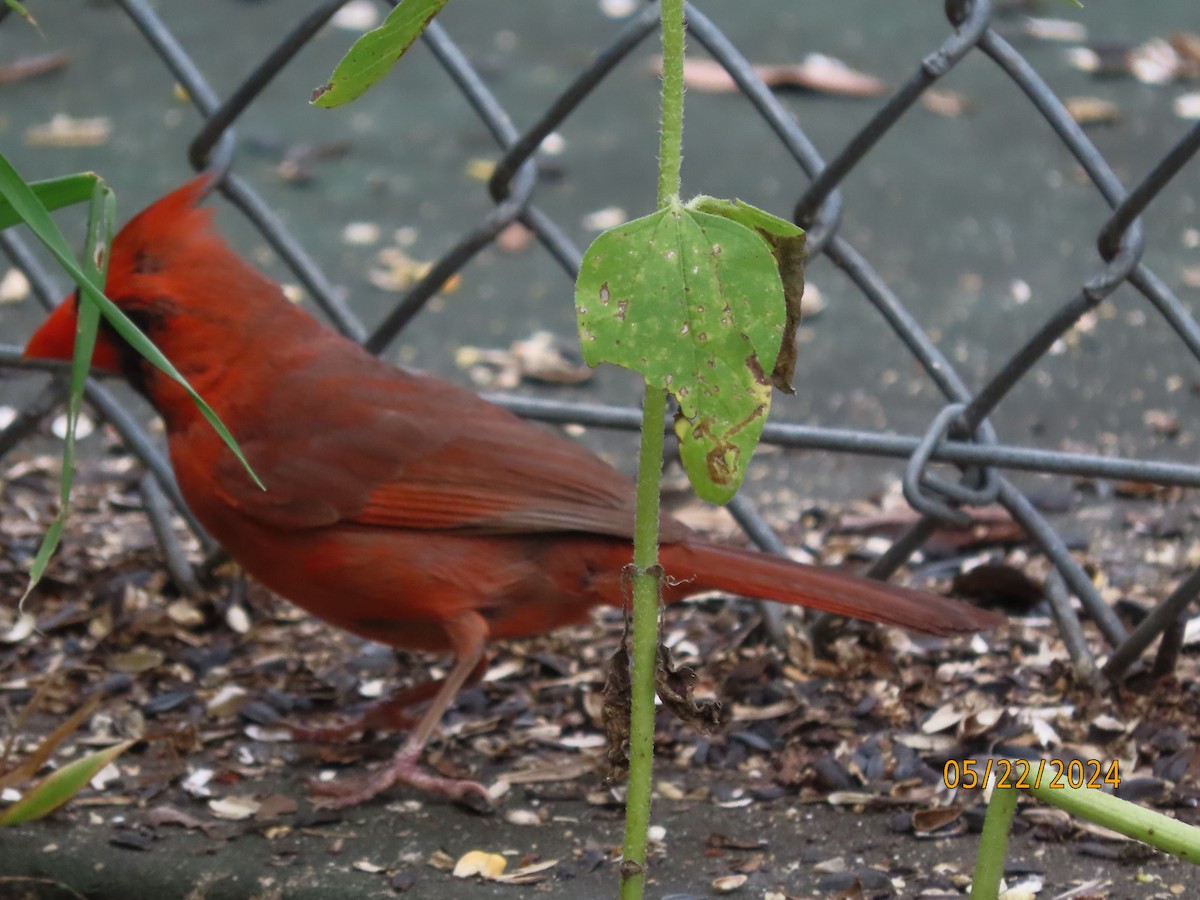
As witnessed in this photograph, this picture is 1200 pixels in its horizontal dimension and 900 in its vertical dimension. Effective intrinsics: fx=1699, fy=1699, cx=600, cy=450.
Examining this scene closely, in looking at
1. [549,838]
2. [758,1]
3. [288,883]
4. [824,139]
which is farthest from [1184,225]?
[288,883]

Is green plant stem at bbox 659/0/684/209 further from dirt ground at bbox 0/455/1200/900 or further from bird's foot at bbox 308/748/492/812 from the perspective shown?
bird's foot at bbox 308/748/492/812

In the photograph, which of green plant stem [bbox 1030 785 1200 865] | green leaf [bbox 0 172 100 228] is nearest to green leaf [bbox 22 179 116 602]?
green leaf [bbox 0 172 100 228]

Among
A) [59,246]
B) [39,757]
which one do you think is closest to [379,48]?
[59,246]

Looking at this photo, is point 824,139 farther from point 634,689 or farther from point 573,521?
point 634,689

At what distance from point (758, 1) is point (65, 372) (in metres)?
3.87

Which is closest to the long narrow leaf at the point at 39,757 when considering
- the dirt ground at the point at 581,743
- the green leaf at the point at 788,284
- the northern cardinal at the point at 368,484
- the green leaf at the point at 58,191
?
the dirt ground at the point at 581,743

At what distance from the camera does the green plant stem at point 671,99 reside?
1316mm

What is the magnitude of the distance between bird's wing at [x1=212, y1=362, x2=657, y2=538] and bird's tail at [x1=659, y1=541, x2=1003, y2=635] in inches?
5.7

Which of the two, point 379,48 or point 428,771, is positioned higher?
point 379,48

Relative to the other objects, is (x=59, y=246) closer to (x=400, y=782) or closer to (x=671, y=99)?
(x=671, y=99)

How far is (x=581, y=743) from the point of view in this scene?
99.4 inches

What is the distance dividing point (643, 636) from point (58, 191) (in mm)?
919

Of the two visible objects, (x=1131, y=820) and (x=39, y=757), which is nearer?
(x=1131, y=820)

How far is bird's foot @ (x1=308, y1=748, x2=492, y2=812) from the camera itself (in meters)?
2.37
